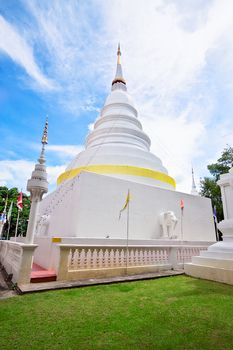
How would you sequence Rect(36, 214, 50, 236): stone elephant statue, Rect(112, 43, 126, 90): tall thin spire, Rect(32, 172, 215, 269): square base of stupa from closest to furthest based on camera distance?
Rect(32, 172, 215, 269): square base of stupa < Rect(36, 214, 50, 236): stone elephant statue < Rect(112, 43, 126, 90): tall thin spire

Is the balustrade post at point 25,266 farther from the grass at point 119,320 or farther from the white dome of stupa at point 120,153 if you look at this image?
the white dome of stupa at point 120,153

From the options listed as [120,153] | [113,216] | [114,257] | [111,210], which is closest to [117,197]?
[111,210]

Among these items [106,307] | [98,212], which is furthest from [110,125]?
[106,307]

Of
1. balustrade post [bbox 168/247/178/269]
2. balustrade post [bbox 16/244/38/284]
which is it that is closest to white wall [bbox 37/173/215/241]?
balustrade post [bbox 168/247/178/269]

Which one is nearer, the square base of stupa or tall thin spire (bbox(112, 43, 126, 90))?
the square base of stupa

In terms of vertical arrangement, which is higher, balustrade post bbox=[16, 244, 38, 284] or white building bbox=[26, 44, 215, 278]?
white building bbox=[26, 44, 215, 278]

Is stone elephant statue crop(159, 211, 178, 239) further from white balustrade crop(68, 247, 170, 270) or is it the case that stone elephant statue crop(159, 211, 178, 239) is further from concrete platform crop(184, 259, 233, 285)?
concrete platform crop(184, 259, 233, 285)

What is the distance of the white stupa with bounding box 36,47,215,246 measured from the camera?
30.7 feet

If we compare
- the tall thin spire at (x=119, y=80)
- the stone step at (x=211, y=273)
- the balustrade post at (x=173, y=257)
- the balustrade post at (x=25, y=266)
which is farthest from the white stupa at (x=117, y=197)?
the tall thin spire at (x=119, y=80)

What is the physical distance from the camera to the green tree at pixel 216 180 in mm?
22484

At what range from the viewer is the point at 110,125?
1523cm

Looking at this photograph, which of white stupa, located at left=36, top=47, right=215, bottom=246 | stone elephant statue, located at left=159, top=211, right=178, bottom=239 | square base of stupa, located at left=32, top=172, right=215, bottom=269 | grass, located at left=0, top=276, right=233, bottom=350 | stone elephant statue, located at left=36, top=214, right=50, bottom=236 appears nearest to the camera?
grass, located at left=0, top=276, right=233, bottom=350

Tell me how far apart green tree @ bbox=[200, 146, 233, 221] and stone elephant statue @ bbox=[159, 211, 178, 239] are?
13.9 m

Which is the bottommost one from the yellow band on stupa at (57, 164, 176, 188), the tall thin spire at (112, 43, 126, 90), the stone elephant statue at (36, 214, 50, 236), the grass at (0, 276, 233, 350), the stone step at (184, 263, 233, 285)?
the grass at (0, 276, 233, 350)
